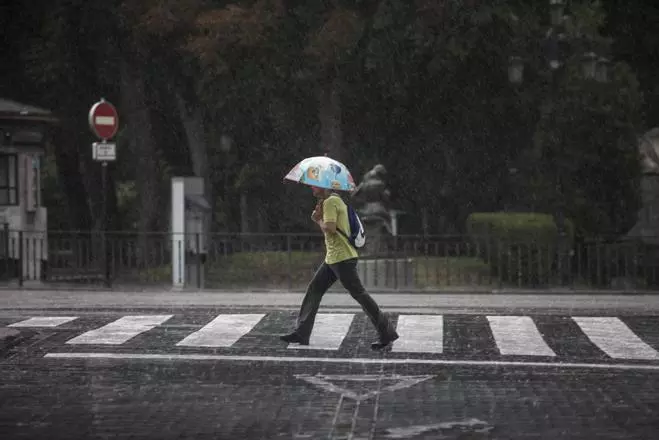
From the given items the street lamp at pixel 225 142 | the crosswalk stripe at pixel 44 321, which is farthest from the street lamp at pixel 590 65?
the crosswalk stripe at pixel 44 321

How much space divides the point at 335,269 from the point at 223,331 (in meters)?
2.31

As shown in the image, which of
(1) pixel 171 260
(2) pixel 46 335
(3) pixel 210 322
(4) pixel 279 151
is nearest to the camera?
(2) pixel 46 335

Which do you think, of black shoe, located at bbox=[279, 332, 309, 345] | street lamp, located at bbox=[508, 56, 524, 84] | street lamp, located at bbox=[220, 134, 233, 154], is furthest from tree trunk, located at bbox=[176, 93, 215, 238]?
black shoe, located at bbox=[279, 332, 309, 345]

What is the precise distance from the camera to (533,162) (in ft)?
132

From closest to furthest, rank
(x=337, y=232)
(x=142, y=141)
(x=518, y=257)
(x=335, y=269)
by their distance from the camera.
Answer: (x=337, y=232)
(x=335, y=269)
(x=518, y=257)
(x=142, y=141)

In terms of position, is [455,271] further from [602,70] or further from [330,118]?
[330,118]

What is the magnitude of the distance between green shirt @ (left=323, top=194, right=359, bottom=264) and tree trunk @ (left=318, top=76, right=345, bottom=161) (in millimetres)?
23409

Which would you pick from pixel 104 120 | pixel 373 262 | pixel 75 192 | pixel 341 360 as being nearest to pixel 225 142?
pixel 75 192

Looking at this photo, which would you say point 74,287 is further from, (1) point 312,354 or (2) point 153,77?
(2) point 153,77

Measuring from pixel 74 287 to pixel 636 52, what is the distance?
80.0 feet

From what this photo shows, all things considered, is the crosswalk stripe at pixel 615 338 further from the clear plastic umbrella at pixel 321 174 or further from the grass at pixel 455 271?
the grass at pixel 455 271

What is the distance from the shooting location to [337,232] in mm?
13844

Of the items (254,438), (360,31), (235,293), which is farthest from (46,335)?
(360,31)

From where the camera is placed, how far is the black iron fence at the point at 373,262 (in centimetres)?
2484
